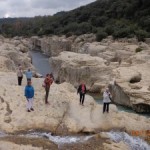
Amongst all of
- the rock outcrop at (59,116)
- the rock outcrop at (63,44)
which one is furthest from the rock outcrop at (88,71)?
the rock outcrop at (63,44)

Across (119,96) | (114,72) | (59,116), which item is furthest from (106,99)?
(114,72)

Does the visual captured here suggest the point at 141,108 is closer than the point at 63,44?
Yes

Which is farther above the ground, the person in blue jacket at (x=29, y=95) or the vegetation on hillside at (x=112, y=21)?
the vegetation on hillside at (x=112, y=21)

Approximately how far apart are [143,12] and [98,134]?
69.2 m

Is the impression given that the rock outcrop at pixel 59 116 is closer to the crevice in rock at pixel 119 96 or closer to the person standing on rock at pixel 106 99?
the person standing on rock at pixel 106 99

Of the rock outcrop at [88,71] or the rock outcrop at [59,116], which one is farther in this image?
the rock outcrop at [88,71]

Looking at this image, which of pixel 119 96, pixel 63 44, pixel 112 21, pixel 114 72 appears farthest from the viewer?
pixel 112 21

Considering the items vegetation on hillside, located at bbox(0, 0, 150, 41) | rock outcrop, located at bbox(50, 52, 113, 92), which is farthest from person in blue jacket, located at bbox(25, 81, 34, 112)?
vegetation on hillside, located at bbox(0, 0, 150, 41)

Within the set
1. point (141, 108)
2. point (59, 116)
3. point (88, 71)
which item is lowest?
point (141, 108)

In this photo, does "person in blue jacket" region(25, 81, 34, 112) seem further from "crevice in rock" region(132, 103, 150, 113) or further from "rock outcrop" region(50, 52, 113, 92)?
"rock outcrop" region(50, 52, 113, 92)

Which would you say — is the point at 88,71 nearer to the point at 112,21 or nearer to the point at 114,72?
the point at 114,72

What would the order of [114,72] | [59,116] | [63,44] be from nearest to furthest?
[59,116] → [114,72] → [63,44]

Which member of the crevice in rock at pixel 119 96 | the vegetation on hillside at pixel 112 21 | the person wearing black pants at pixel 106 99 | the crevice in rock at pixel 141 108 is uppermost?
the vegetation on hillside at pixel 112 21

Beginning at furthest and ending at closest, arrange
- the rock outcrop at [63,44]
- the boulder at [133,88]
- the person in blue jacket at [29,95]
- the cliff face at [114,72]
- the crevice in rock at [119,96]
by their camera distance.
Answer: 1. the rock outcrop at [63,44]
2. the crevice in rock at [119,96]
3. the cliff face at [114,72]
4. the boulder at [133,88]
5. the person in blue jacket at [29,95]
